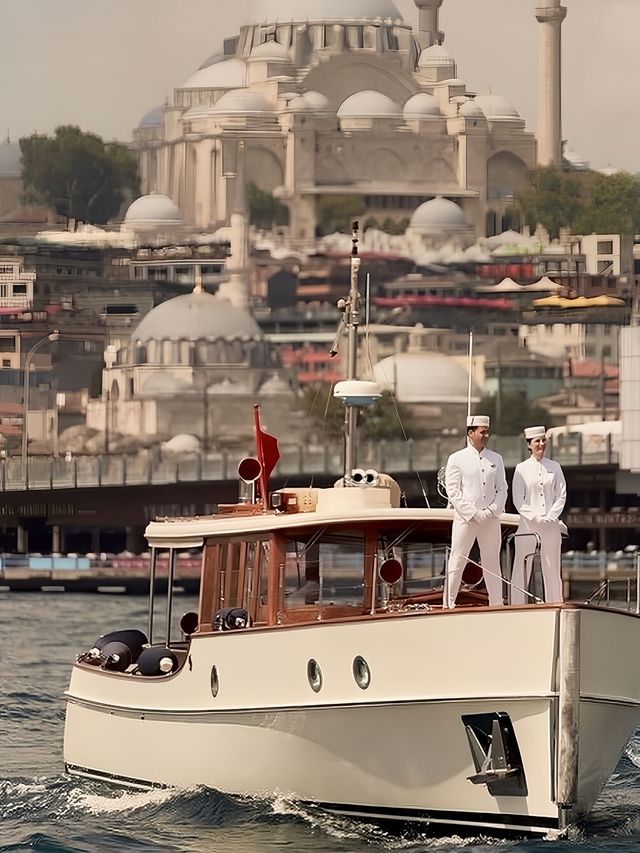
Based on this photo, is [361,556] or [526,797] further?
[361,556]

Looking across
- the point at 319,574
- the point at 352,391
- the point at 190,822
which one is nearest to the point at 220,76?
the point at 352,391

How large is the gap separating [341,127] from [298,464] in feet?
154

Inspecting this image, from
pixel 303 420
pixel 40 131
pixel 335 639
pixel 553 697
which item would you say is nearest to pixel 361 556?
pixel 335 639

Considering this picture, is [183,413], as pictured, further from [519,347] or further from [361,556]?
[361,556]

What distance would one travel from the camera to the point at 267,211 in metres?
154

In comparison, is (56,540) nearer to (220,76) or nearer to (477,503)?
(220,76)

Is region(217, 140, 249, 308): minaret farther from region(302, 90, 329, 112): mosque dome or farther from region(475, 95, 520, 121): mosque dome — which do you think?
region(475, 95, 520, 121): mosque dome

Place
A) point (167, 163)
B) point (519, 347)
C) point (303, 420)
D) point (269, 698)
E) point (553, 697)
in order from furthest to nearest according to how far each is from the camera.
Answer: point (167, 163), point (519, 347), point (303, 420), point (269, 698), point (553, 697)

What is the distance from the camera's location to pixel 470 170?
16138cm

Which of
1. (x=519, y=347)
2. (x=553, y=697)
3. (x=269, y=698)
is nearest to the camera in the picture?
(x=553, y=697)

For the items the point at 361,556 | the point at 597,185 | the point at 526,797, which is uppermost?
the point at 597,185

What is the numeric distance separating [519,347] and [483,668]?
12113 centimetres

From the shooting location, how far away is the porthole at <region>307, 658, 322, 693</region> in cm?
2231

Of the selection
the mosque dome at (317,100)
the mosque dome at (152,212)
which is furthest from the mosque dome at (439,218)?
the mosque dome at (152,212)
